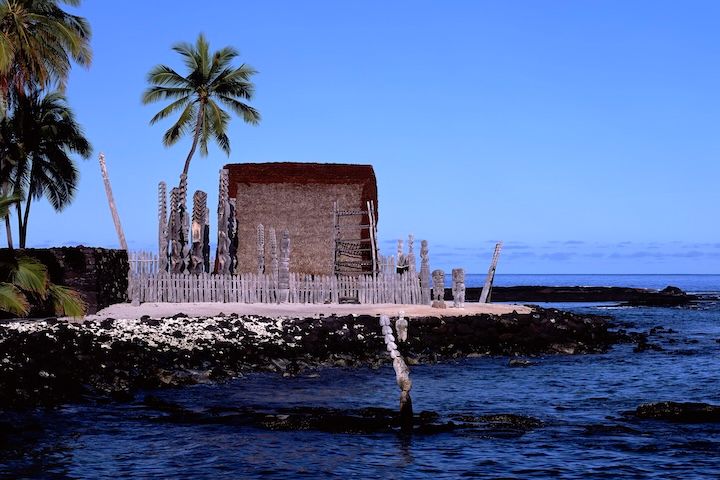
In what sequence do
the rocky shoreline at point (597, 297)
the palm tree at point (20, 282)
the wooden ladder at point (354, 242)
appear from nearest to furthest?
1. the palm tree at point (20, 282)
2. the wooden ladder at point (354, 242)
3. the rocky shoreline at point (597, 297)

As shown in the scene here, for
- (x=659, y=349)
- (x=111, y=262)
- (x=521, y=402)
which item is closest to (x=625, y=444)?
(x=521, y=402)

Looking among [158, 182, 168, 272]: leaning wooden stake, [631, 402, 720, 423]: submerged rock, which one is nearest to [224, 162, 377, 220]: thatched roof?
[158, 182, 168, 272]: leaning wooden stake

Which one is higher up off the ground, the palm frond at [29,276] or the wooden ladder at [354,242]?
the wooden ladder at [354,242]

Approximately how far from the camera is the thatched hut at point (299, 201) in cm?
3716

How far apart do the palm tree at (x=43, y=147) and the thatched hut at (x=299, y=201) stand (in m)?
8.33

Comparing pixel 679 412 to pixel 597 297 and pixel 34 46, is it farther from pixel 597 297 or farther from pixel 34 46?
pixel 597 297

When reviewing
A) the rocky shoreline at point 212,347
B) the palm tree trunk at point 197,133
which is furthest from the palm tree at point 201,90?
the rocky shoreline at point 212,347

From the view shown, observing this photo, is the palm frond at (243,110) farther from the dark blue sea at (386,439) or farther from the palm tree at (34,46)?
the dark blue sea at (386,439)

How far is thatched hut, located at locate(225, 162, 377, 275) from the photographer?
122 feet

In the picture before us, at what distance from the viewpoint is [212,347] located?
2102 centimetres

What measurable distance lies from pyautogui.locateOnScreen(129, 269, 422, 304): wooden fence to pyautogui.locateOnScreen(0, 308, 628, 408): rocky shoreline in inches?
137

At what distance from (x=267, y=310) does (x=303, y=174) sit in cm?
1111

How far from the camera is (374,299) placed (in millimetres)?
30672

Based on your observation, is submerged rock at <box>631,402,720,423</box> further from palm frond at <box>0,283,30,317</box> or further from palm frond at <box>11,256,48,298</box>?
palm frond at <box>0,283,30,317</box>
